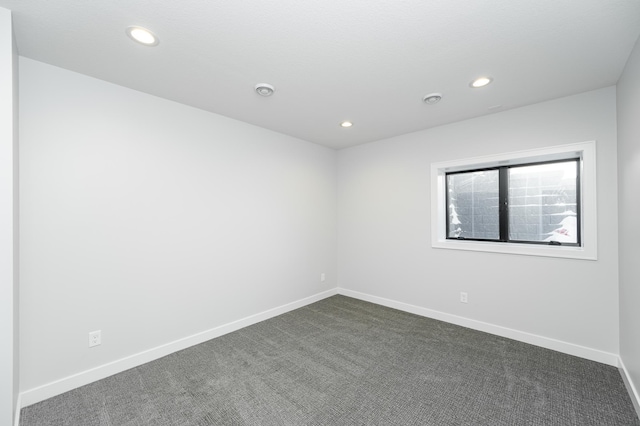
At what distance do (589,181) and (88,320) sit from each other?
456 centimetres

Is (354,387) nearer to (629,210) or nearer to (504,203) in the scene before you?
(629,210)

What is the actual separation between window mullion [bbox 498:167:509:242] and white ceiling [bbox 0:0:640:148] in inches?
32.3

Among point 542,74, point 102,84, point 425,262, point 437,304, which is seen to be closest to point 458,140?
point 542,74

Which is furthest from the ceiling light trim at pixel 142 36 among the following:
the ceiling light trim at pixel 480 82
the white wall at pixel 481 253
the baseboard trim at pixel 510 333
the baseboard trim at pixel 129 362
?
the baseboard trim at pixel 510 333

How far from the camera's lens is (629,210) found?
2.07 meters

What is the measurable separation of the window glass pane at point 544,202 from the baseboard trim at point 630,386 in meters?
1.16

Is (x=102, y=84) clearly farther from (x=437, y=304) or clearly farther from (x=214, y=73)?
(x=437, y=304)

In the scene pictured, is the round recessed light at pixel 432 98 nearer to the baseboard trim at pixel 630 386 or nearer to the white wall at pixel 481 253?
the white wall at pixel 481 253

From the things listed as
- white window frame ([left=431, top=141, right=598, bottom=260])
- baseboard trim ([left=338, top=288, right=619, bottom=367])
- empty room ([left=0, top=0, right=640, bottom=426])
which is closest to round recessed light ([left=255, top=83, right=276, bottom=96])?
empty room ([left=0, top=0, right=640, bottom=426])

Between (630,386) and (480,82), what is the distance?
8.56ft

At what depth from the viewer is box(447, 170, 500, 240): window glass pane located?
11.1 feet

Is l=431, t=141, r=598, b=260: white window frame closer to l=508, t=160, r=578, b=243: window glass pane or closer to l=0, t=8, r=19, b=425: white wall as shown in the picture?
l=508, t=160, r=578, b=243: window glass pane

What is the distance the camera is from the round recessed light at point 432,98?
2586 mm

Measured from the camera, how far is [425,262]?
3.64 meters
